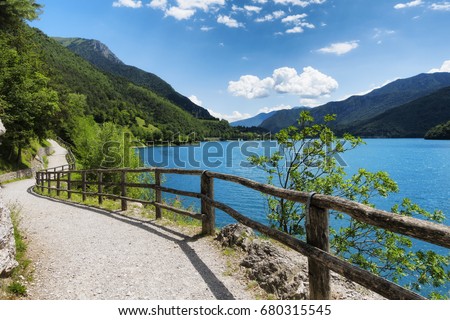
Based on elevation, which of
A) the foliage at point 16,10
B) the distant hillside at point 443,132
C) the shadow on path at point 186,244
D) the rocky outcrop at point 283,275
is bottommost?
the shadow on path at point 186,244

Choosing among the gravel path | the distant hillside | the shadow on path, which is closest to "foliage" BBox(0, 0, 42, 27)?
the shadow on path

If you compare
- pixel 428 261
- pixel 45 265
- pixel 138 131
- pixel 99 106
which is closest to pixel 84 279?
pixel 45 265

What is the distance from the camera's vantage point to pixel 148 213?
12.3 metres

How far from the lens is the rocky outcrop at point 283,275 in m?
5.24

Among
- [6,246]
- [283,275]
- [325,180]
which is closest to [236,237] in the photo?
[283,275]

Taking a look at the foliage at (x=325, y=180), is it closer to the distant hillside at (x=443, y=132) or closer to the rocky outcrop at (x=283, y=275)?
the rocky outcrop at (x=283, y=275)

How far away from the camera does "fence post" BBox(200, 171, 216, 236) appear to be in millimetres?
8195

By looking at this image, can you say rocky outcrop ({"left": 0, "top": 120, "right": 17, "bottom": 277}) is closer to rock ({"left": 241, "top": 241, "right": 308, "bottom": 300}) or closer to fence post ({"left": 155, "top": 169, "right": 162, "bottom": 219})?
rock ({"left": 241, "top": 241, "right": 308, "bottom": 300})

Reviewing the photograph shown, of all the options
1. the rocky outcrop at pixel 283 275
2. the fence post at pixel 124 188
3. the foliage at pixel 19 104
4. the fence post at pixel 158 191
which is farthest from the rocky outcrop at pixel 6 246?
the foliage at pixel 19 104

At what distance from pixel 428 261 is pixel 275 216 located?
5400 millimetres

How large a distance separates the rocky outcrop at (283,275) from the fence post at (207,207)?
144cm

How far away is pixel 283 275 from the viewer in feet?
18.3

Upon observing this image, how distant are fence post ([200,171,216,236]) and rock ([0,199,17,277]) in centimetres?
423
